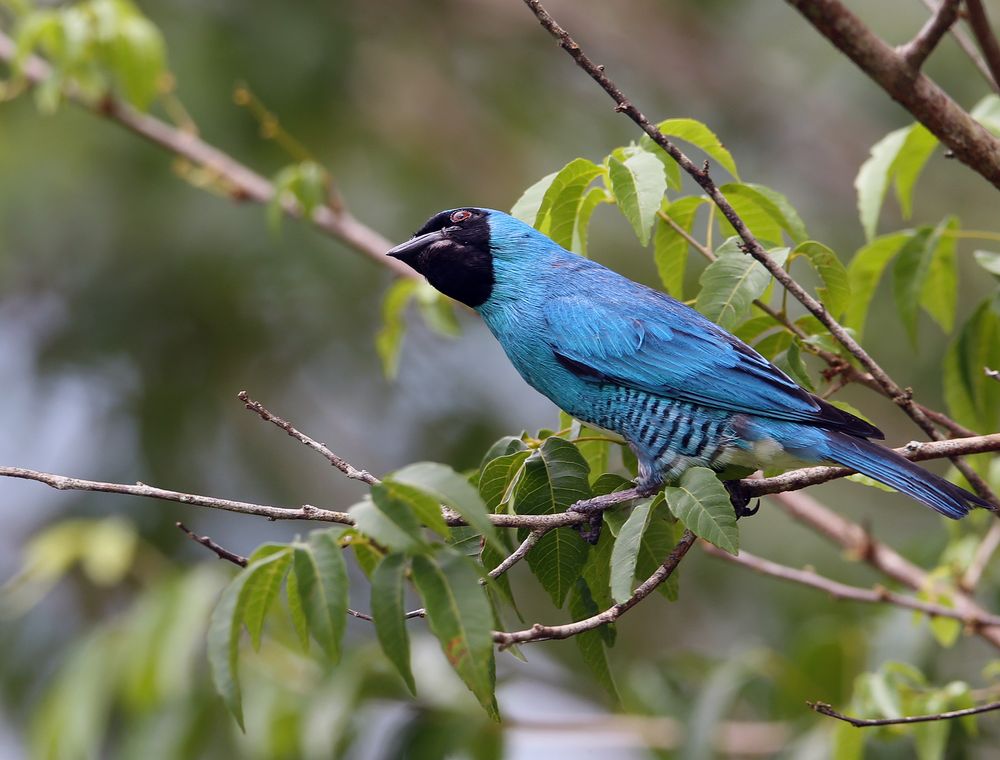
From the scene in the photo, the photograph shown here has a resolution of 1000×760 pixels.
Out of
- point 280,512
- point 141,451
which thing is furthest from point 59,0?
point 280,512

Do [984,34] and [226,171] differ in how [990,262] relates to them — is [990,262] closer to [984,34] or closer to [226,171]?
[984,34]

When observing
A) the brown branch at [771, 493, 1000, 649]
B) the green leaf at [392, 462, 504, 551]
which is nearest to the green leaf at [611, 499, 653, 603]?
the green leaf at [392, 462, 504, 551]

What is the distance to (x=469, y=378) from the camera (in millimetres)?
9258

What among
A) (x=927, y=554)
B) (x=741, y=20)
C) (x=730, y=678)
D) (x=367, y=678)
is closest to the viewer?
(x=730, y=678)

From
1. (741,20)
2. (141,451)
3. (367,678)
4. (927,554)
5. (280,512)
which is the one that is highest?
(741,20)

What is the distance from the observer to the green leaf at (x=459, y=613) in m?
2.20

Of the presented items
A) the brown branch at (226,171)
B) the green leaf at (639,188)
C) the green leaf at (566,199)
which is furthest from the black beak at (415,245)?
the green leaf at (639,188)

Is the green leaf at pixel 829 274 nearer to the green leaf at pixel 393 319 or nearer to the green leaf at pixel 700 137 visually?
the green leaf at pixel 700 137

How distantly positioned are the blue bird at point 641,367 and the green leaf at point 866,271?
17.6 inches

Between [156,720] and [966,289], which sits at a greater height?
[966,289]

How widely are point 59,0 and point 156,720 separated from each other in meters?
6.89

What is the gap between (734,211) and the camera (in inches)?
111

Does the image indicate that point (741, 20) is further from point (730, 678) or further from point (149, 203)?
point (730, 678)

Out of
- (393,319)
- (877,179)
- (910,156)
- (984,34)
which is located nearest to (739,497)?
(877,179)
